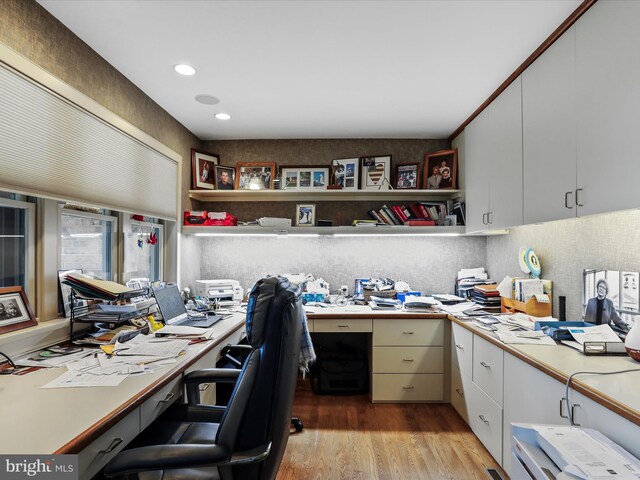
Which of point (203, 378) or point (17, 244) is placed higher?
point (17, 244)

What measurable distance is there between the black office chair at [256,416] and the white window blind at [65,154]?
1.31 m

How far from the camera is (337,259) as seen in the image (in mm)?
3734

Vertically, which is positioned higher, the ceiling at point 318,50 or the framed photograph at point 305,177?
the ceiling at point 318,50

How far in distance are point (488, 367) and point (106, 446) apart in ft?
6.56

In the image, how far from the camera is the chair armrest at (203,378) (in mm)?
1664

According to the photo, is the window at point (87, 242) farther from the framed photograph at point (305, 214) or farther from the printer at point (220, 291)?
the framed photograph at point (305, 214)

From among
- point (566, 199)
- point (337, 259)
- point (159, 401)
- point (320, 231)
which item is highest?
point (566, 199)

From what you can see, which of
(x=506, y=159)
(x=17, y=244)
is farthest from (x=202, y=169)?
(x=506, y=159)

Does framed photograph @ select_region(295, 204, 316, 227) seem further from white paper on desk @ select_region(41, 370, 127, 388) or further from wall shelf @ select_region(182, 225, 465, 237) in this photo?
white paper on desk @ select_region(41, 370, 127, 388)

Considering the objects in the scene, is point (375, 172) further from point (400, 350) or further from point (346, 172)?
point (400, 350)

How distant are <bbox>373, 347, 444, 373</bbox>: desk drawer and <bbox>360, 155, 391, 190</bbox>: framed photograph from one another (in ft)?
5.03

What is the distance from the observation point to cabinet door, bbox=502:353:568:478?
1.52 m

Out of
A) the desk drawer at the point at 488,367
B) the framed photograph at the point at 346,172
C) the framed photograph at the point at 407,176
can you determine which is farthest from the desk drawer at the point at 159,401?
the framed photograph at the point at 407,176

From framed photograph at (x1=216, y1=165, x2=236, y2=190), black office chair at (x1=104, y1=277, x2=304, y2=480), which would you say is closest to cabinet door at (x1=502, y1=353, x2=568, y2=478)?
black office chair at (x1=104, y1=277, x2=304, y2=480)
